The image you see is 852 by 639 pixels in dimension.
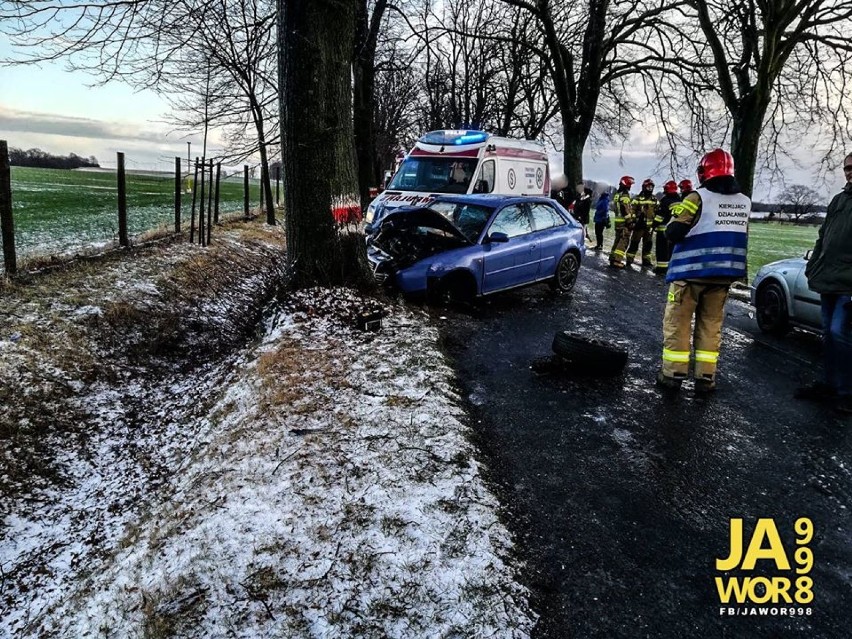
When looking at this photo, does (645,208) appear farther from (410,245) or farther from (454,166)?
(410,245)

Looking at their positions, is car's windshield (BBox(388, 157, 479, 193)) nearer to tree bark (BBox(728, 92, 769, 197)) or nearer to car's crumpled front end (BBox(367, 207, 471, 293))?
car's crumpled front end (BBox(367, 207, 471, 293))

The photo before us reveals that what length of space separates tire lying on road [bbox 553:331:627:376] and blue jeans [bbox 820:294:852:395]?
1.79 m

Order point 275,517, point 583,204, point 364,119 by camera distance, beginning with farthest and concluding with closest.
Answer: point 583,204, point 364,119, point 275,517

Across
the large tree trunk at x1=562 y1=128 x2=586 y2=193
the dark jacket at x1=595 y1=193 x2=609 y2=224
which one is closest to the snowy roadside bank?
the dark jacket at x1=595 y1=193 x2=609 y2=224

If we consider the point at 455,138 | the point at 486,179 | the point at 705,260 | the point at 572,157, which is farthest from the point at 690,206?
the point at 572,157

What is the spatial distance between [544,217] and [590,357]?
424 centimetres

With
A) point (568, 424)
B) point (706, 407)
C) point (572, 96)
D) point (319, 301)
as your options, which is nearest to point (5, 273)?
point (319, 301)

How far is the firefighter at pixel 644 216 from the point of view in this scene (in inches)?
495

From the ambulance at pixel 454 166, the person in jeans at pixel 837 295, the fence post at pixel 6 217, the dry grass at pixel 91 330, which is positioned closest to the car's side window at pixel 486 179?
the ambulance at pixel 454 166

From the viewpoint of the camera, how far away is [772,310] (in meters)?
7.26

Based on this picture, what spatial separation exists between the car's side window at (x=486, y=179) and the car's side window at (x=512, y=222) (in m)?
3.05

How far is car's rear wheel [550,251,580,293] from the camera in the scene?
9.05 metres

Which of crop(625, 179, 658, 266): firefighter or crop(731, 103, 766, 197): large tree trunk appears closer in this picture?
crop(625, 179, 658, 266): firefighter

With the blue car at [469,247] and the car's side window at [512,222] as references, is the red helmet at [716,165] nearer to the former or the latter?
the blue car at [469,247]
